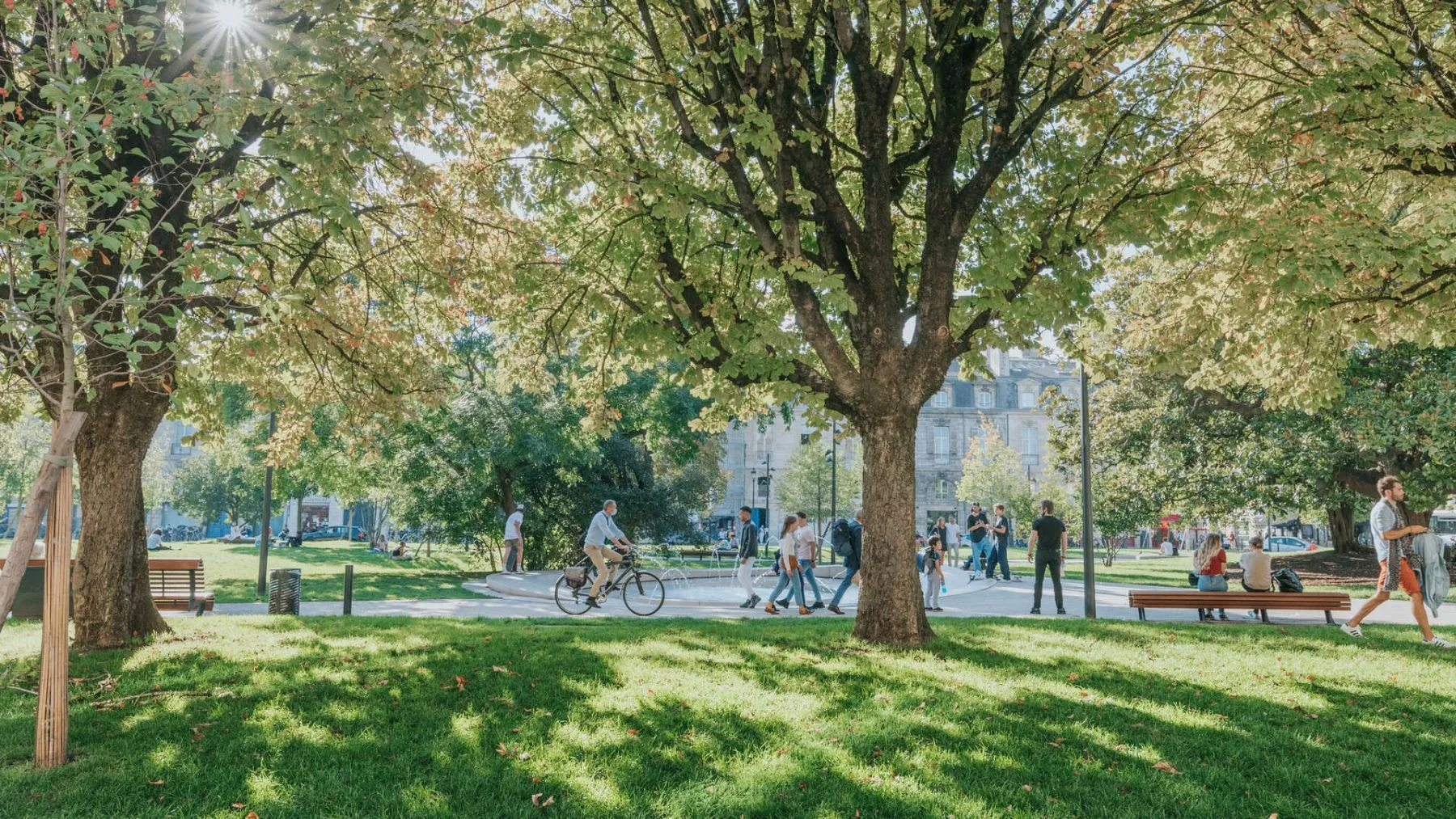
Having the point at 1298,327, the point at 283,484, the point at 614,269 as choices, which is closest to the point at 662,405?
the point at 283,484

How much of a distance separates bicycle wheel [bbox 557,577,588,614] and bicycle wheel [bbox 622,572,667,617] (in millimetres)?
690

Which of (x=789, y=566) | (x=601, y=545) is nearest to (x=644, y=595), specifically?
(x=601, y=545)

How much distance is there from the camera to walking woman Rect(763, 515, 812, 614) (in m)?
14.3

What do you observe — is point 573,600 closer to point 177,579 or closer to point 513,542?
point 177,579

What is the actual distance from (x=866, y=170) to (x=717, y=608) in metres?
9.30

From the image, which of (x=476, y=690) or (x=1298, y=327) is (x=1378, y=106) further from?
(x=476, y=690)

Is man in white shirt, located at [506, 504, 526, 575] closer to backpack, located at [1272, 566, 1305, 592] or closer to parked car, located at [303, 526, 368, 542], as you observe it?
backpack, located at [1272, 566, 1305, 592]

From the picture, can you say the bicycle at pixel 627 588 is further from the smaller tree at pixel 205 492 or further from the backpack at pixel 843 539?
the smaller tree at pixel 205 492

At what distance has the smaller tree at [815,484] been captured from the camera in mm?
49781

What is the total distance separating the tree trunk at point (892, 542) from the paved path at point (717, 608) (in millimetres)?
4730

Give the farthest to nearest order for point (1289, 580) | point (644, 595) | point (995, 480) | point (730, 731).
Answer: point (995, 480), point (644, 595), point (1289, 580), point (730, 731)

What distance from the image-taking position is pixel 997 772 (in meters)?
5.05

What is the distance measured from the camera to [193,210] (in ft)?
29.7

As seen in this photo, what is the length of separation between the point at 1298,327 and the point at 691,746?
33.2 feet
